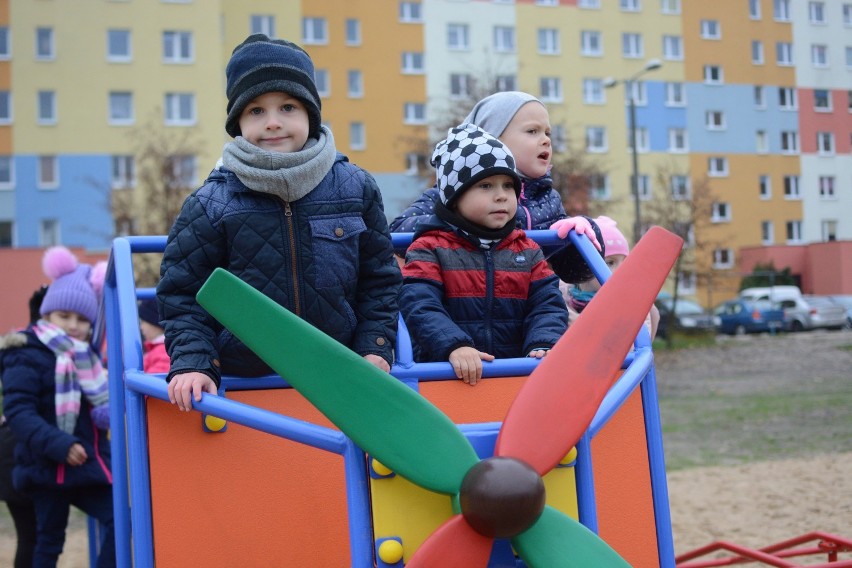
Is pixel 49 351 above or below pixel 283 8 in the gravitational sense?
below

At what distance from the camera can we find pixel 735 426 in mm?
9938

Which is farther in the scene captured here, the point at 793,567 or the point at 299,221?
the point at 793,567

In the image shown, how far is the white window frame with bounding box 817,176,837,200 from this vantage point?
36.7 metres

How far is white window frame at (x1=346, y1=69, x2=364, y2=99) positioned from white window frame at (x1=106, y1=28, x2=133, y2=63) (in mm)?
7034

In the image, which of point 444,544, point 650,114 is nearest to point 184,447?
point 444,544

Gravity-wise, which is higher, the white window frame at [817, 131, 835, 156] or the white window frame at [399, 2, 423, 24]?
the white window frame at [399, 2, 423, 24]

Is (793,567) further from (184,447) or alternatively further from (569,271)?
(184,447)

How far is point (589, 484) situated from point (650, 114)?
3584cm

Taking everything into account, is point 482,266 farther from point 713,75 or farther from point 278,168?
point 713,75

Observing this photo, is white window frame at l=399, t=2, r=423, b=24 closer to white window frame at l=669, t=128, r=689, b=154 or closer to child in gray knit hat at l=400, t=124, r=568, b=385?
white window frame at l=669, t=128, r=689, b=154

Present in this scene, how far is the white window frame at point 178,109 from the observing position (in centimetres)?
2989

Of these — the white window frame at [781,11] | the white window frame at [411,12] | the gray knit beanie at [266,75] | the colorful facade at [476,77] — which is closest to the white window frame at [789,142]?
the colorful facade at [476,77]

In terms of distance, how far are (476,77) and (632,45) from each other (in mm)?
14084

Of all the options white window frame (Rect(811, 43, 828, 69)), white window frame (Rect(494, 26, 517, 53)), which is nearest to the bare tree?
white window frame (Rect(494, 26, 517, 53))
